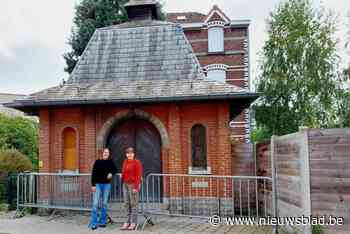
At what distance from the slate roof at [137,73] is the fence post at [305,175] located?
4769 mm

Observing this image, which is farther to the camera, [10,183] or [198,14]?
[198,14]

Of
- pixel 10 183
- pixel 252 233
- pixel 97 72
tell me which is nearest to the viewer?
pixel 252 233

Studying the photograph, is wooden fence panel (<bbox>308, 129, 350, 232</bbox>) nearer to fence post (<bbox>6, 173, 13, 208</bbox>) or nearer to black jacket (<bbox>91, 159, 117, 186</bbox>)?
black jacket (<bbox>91, 159, 117, 186</bbox>)

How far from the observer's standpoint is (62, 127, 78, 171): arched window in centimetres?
1227

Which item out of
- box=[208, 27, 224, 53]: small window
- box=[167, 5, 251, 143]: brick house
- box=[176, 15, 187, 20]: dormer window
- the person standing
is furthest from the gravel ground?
box=[176, 15, 187, 20]: dormer window

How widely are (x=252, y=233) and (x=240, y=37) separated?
74.4 ft

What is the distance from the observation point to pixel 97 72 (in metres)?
13.3

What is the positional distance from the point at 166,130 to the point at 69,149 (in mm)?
3414

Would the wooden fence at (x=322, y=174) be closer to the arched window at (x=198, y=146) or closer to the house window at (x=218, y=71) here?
the arched window at (x=198, y=146)

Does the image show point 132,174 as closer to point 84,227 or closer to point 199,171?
point 84,227

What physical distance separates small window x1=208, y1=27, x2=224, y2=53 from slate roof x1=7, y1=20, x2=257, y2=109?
14.5m

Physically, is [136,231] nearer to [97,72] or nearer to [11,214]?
[11,214]

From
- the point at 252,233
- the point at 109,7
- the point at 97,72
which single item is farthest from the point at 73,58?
the point at 252,233

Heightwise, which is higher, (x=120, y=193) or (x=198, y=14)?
(x=198, y=14)
